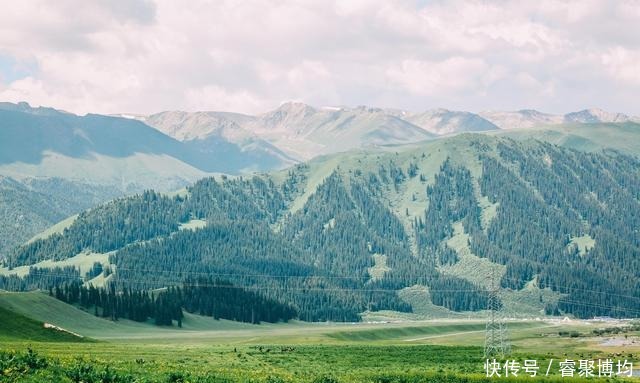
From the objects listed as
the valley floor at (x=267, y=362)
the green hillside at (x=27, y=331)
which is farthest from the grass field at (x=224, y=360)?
the green hillside at (x=27, y=331)

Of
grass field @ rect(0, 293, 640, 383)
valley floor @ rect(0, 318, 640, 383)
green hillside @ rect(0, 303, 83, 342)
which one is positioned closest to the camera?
grass field @ rect(0, 293, 640, 383)

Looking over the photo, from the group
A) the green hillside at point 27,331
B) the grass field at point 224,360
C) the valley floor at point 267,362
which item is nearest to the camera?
the grass field at point 224,360

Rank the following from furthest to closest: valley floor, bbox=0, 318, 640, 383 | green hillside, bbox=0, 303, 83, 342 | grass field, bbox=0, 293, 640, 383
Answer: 1. green hillside, bbox=0, 303, 83, 342
2. valley floor, bbox=0, 318, 640, 383
3. grass field, bbox=0, 293, 640, 383

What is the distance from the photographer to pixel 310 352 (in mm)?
140125

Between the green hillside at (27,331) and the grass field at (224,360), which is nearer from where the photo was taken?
the grass field at (224,360)

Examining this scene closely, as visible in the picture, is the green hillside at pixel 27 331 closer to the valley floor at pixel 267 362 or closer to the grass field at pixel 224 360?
the grass field at pixel 224 360

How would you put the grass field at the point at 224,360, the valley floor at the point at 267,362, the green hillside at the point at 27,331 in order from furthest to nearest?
the green hillside at the point at 27,331 → the valley floor at the point at 267,362 → the grass field at the point at 224,360

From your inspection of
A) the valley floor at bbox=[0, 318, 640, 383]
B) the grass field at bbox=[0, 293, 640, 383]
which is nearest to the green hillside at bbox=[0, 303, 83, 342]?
the grass field at bbox=[0, 293, 640, 383]

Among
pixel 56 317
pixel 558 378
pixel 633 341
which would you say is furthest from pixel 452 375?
pixel 56 317

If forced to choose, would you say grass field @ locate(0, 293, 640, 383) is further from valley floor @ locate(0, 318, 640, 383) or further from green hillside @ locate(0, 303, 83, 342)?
green hillside @ locate(0, 303, 83, 342)

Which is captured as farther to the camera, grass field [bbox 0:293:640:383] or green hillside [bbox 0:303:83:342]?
green hillside [bbox 0:303:83:342]

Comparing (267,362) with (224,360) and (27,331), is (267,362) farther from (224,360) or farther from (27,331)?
(27,331)

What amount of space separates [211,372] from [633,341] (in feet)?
441

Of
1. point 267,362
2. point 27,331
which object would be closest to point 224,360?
point 267,362
